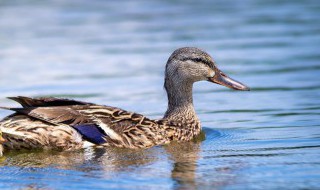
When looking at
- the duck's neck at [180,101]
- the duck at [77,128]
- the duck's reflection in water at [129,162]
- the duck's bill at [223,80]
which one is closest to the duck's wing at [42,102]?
the duck at [77,128]

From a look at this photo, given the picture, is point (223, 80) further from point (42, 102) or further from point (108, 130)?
point (42, 102)

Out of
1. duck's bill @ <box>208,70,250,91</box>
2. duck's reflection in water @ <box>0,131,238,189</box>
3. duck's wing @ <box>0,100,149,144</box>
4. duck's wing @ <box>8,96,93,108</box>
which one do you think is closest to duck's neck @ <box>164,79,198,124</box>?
duck's bill @ <box>208,70,250,91</box>

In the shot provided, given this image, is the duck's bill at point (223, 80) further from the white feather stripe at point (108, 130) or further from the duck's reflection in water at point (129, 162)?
the white feather stripe at point (108, 130)

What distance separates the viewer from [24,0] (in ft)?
87.1

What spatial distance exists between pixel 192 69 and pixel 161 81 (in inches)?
152

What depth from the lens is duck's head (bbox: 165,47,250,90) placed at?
40.3 feet

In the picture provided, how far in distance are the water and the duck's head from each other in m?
0.67

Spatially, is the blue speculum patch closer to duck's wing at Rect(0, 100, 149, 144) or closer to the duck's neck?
duck's wing at Rect(0, 100, 149, 144)

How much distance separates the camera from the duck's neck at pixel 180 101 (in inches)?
487

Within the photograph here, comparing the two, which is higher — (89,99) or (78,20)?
(78,20)

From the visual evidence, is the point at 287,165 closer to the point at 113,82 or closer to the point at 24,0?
the point at 113,82

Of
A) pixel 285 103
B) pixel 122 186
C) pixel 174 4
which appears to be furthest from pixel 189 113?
pixel 174 4

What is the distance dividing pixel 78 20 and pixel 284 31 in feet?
18.2

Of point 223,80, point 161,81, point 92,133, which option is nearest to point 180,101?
point 223,80
